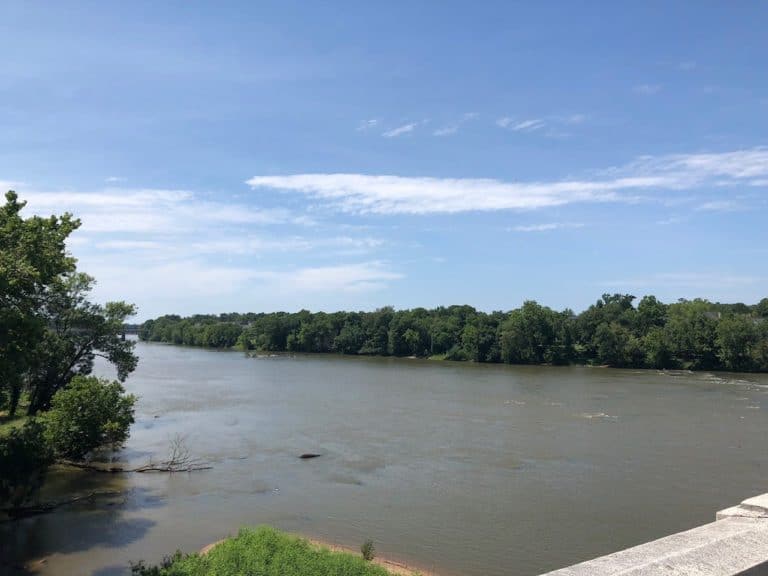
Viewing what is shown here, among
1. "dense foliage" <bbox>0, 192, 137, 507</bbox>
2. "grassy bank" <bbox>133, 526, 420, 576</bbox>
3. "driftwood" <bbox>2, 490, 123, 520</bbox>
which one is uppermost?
"dense foliage" <bbox>0, 192, 137, 507</bbox>

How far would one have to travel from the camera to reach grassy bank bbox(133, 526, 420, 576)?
1124 centimetres

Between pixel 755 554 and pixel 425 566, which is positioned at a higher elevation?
pixel 755 554

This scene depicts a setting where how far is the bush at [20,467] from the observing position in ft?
60.4

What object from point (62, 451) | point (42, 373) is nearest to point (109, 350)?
point (42, 373)

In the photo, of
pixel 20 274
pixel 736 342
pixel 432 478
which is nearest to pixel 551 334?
pixel 736 342

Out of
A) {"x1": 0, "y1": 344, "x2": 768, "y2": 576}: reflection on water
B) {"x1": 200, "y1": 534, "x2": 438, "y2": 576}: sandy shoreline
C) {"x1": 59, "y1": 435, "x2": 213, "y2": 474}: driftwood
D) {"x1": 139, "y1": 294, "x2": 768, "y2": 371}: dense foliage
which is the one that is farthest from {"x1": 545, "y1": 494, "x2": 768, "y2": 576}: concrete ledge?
{"x1": 139, "y1": 294, "x2": 768, "y2": 371}: dense foliage

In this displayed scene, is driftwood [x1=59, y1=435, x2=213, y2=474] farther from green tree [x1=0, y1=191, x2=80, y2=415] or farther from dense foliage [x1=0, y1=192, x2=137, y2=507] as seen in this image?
green tree [x1=0, y1=191, x2=80, y2=415]

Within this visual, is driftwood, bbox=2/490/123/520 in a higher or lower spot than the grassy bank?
lower

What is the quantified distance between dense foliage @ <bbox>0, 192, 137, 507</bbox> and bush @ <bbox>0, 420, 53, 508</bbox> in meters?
0.03

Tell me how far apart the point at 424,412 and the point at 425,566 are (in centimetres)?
2457

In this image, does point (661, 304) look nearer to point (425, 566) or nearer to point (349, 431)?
point (349, 431)

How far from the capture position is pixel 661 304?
94.5 metres

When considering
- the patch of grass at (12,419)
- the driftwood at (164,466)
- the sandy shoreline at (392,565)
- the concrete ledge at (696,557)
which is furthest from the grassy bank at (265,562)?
the patch of grass at (12,419)

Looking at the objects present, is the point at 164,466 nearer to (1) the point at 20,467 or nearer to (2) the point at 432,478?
(1) the point at 20,467
